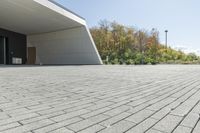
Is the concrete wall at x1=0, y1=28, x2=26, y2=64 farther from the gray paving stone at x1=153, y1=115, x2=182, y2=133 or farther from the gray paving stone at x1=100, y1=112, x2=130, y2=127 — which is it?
the gray paving stone at x1=153, y1=115, x2=182, y2=133

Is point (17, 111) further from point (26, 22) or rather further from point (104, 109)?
point (26, 22)

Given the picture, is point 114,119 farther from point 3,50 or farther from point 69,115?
point 3,50

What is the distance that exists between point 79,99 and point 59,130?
1484mm

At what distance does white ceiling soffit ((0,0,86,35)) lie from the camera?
15.0 m

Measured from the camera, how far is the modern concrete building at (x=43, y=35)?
16.3 m

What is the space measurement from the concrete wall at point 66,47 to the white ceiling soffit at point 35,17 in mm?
880

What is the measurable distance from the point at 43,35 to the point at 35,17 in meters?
7.49

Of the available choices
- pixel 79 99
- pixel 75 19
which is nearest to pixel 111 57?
pixel 75 19

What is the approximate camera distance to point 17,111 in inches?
109

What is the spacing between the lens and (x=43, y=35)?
1011 inches

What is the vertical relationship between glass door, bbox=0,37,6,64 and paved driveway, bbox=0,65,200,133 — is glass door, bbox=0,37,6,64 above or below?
above

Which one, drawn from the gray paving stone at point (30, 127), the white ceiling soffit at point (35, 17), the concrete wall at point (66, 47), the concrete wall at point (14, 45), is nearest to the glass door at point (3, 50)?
the concrete wall at point (14, 45)

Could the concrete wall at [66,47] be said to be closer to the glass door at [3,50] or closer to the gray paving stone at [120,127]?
the glass door at [3,50]

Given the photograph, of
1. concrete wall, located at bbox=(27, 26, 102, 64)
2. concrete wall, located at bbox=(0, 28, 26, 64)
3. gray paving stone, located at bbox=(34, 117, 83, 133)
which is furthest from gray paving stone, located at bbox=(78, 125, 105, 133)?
concrete wall, located at bbox=(0, 28, 26, 64)
